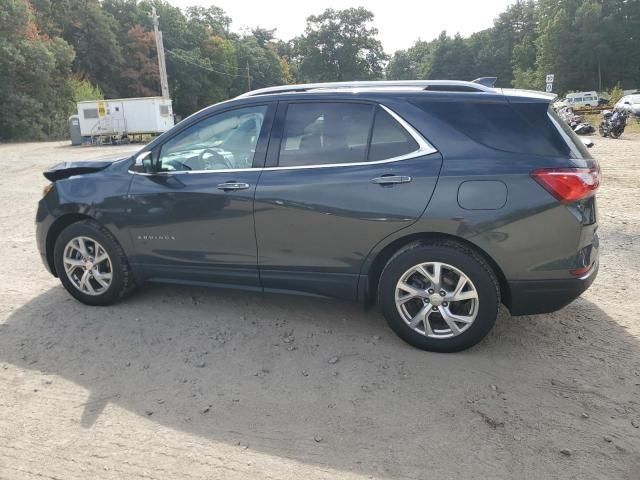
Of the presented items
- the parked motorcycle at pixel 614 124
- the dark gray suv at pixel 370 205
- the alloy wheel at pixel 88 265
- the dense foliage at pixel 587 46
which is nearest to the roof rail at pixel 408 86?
the dark gray suv at pixel 370 205

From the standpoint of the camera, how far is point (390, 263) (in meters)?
3.65

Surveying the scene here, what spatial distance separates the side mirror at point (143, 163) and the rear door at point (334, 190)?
99 cm

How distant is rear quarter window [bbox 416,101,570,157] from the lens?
3.39 meters

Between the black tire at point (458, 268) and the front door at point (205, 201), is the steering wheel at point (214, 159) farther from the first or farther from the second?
the black tire at point (458, 268)

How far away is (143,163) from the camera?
4.25 m

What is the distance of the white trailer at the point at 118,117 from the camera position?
96.8 ft

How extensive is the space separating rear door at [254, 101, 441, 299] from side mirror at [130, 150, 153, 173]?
0.99m

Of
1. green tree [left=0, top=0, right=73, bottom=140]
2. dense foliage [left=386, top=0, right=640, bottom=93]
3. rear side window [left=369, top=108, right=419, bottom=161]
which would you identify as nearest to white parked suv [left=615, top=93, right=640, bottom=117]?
rear side window [left=369, top=108, right=419, bottom=161]

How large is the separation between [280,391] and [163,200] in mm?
1844

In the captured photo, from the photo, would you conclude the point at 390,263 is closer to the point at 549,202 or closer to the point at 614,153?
the point at 549,202

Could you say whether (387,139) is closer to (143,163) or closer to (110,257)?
(143,163)

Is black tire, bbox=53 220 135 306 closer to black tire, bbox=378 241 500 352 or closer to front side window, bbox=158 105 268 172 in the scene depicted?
front side window, bbox=158 105 268 172

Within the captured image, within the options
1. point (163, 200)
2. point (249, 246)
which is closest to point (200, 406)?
point (249, 246)

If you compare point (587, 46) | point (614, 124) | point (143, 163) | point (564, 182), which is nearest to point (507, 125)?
point (564, 182)
